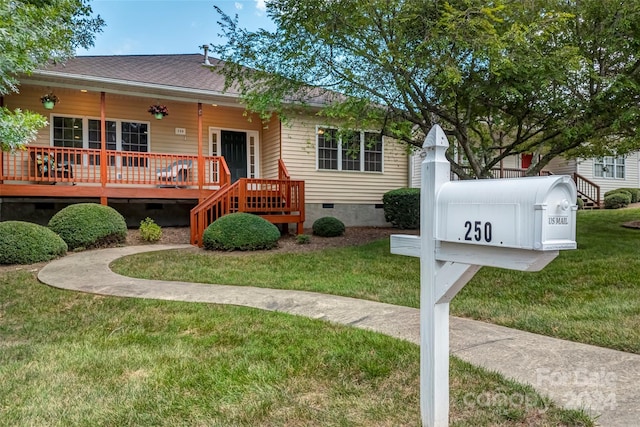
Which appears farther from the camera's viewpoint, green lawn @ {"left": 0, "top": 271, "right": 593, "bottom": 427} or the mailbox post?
green lawn @ {"left": 0, "top": 271, "right": 593, "bottom": 427}

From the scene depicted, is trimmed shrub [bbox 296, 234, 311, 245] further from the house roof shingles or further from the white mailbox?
the white mailbox

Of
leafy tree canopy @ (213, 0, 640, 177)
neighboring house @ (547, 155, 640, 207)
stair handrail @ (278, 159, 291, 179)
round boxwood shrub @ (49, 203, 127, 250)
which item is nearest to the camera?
leafy tree canopy @ (213, 0, 640, 177)

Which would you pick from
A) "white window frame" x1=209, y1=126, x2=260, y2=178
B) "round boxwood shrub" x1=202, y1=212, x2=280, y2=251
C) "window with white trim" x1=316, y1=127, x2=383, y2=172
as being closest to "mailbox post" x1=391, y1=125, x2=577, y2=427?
"round boxwood shrub" x1=202, y1=212, x2=280, y2=251

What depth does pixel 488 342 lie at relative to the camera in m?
3.50

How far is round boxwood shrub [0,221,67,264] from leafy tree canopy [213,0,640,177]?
4687 millimetres

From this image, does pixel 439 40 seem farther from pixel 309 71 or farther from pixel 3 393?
pixel 3 393

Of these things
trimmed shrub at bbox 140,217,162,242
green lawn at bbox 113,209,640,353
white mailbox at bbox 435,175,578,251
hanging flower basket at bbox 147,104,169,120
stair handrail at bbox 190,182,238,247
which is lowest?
green lawn at bbox 113,209,640,353

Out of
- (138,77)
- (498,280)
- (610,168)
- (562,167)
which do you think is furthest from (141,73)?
(610,168)

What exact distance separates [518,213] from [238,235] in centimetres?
795

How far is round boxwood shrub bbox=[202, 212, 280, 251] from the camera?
9102mm

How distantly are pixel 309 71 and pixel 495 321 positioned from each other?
5807 millimetres

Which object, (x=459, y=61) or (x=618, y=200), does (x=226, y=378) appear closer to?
(x=459, y=61)

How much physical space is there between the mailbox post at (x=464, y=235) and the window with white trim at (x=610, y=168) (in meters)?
21.2

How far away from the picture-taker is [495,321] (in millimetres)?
4195
